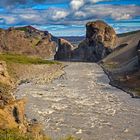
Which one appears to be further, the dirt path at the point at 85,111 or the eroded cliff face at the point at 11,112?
the dirt path at the point at 85,111

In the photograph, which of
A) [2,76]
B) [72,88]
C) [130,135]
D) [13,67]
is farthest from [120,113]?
[13,67]

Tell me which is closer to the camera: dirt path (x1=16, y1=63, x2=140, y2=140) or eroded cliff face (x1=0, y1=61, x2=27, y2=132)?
eroded cliff face (x1=0, y1=61, x2=27, y2=132)

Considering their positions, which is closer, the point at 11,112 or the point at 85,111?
the point at 11,112

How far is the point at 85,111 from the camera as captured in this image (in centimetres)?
7956

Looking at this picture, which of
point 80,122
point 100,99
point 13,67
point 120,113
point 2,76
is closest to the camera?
point 80,122

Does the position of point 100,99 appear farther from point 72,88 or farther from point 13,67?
point 13,67

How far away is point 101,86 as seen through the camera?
123812 mm

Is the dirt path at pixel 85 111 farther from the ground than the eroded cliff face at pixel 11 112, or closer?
closer

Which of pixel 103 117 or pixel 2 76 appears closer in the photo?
pixel 103 117

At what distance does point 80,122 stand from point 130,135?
1108 centimetres

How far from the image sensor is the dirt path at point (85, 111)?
63062mm

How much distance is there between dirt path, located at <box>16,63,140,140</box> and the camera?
207ft

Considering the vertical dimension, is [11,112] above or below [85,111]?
above

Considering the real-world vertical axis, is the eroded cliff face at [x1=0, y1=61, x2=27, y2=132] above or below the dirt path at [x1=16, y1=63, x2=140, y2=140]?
above
